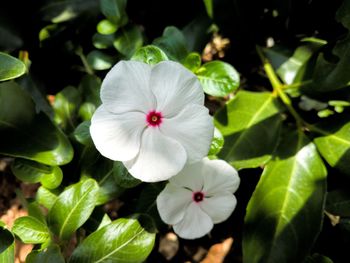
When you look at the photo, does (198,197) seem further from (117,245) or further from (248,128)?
(248,128)

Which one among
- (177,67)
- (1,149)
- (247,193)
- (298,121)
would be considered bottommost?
(247,193)

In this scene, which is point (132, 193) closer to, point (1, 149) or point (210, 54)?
point (1, 149)

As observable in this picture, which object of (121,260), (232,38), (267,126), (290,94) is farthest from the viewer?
(232,38)

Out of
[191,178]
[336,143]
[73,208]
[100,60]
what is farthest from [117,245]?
[336,143]

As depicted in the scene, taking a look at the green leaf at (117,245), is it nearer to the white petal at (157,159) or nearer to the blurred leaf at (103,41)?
the white petal at (157,159)

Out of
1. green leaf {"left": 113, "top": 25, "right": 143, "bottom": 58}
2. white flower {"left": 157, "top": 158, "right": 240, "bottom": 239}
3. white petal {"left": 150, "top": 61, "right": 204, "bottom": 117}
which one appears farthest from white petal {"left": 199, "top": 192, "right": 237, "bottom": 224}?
green leaf {"left": 113, "top": 25, "right": 143, "bottom": 58}

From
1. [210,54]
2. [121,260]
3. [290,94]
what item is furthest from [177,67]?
[210,54]
